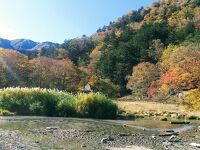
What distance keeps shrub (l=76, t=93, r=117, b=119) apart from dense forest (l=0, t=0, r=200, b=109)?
13.4 m

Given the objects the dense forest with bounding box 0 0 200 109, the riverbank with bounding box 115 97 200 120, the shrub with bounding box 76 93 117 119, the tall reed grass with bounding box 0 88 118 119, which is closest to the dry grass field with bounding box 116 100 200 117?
the riverbank with bounding box 115 97 200 120

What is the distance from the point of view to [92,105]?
36.1 metres

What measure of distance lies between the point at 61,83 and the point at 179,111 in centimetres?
3537

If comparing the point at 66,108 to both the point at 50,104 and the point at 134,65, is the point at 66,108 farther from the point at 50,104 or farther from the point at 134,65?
the point at 134,65

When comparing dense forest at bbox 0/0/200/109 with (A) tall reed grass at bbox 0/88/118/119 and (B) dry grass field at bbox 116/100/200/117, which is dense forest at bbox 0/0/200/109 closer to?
(B) dry grass field at bbox 116/100/200/117

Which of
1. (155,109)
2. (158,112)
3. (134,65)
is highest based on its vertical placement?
(134,65)

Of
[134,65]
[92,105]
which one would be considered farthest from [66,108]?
[134,65]

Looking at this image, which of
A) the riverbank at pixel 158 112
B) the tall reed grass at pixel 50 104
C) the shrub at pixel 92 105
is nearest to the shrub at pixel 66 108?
the tall reed grass at pixel 50 104

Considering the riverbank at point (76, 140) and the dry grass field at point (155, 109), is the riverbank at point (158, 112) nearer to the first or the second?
the dry grass field at point (155, 109)

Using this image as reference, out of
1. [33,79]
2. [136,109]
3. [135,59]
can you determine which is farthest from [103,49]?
[136,109]

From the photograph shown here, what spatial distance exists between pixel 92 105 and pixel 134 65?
56.0 m

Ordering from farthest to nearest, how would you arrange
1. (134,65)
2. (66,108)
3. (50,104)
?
(134,65), (50,104), (66,108)

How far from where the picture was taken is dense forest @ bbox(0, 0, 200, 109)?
62.7 meters

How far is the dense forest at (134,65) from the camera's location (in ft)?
206
